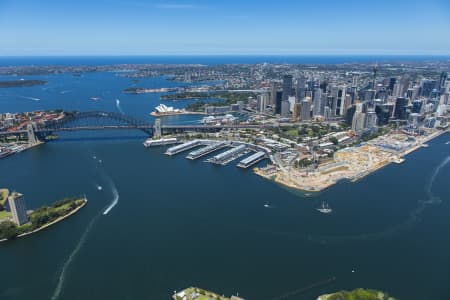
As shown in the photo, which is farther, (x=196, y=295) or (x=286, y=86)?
(x=286, y=86)

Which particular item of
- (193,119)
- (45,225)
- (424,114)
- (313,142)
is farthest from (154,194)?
(424,114)

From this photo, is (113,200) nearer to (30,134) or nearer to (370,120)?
(30,134)

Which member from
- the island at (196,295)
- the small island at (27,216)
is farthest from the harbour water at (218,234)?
the island at (196,295)

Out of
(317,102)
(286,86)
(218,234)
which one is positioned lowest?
(218,234)

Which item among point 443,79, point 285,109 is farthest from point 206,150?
point 443,79

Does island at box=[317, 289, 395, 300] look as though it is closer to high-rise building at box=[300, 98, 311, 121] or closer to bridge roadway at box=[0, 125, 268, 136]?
bridge roadway at box=[0, 125, 268, 136]

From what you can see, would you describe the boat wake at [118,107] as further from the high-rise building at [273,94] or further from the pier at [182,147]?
the high-rise building at [273,94]

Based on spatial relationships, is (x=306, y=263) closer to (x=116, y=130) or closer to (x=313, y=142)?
(x=313, y=142)
